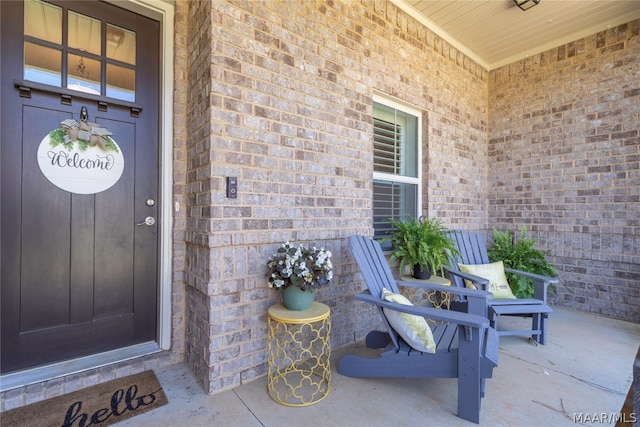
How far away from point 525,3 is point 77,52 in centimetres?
401

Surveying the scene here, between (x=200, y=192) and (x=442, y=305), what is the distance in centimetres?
282

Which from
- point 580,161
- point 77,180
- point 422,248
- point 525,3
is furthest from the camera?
point 580,161

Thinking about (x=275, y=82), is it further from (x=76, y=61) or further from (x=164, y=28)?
(x=76, y=61)

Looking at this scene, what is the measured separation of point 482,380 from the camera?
1835 millimetres

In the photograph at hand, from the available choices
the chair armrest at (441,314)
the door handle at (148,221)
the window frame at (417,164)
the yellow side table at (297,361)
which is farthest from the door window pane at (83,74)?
the window frame at (417,164)

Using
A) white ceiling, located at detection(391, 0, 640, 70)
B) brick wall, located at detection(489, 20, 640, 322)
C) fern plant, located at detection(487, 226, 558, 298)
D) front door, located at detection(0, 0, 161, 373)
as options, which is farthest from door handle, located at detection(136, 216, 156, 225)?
brick wall, located at detection(489, 20, 640, 322)

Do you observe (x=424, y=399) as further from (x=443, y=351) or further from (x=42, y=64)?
(x=42, y=64)

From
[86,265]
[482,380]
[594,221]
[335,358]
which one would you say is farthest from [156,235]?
[594,221]

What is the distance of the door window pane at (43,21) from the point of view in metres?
1.87

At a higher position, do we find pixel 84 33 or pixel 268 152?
pixel 84 33

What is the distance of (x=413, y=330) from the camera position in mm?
1861

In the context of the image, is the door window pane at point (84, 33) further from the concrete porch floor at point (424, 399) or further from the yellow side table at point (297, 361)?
the concrete porch floor at point (424, 399)

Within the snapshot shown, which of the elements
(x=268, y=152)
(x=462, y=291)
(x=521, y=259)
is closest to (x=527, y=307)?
(x=462, y=291)

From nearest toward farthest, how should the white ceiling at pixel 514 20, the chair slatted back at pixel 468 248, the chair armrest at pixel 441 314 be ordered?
the chair armrest at pixel 441 314 → the white ceiling at pixel 514 20 → the chair slatted back at pixel 468 248
